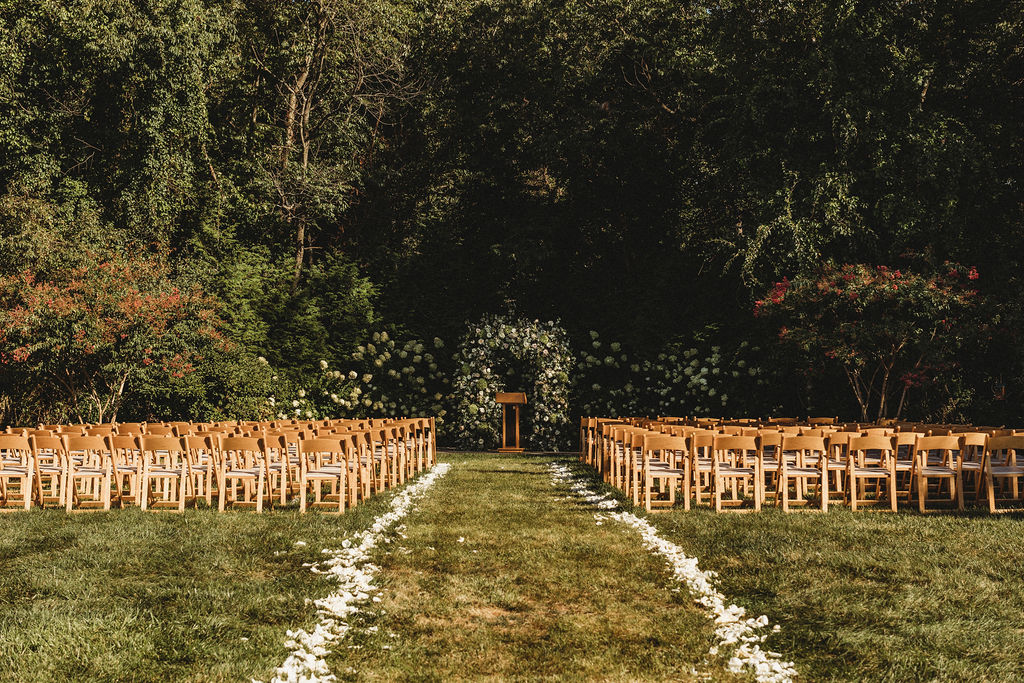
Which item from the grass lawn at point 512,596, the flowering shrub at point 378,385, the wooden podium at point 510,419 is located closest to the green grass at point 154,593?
the grass lawn at point 512,596

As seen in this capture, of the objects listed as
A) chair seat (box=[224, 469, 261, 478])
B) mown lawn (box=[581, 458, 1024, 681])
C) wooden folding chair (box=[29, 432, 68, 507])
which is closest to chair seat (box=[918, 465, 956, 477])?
mown lawn (box=[581, 458, 1024, 681])

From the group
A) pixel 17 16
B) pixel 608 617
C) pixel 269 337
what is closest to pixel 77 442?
pixel 608 617

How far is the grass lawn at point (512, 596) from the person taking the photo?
4.89 m

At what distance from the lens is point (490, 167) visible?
28234mm

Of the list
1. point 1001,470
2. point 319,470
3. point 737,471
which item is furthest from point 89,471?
point 1001,470

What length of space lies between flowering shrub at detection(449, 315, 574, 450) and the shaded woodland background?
1256 mm

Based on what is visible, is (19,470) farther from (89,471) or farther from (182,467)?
(182,467)

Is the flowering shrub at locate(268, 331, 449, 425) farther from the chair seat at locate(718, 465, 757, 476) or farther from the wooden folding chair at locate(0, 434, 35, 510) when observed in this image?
the chair seat at locate(718, 465, 757, 476)

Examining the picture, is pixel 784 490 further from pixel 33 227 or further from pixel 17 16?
pixel 17 16

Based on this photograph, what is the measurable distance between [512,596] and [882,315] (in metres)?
14.8

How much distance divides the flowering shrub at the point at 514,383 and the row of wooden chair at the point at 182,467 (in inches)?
429

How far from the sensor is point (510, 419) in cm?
2378

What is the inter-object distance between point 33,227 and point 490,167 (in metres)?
13.3

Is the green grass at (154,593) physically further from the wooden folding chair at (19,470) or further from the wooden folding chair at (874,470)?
the wooden folding chair at (874,470)
